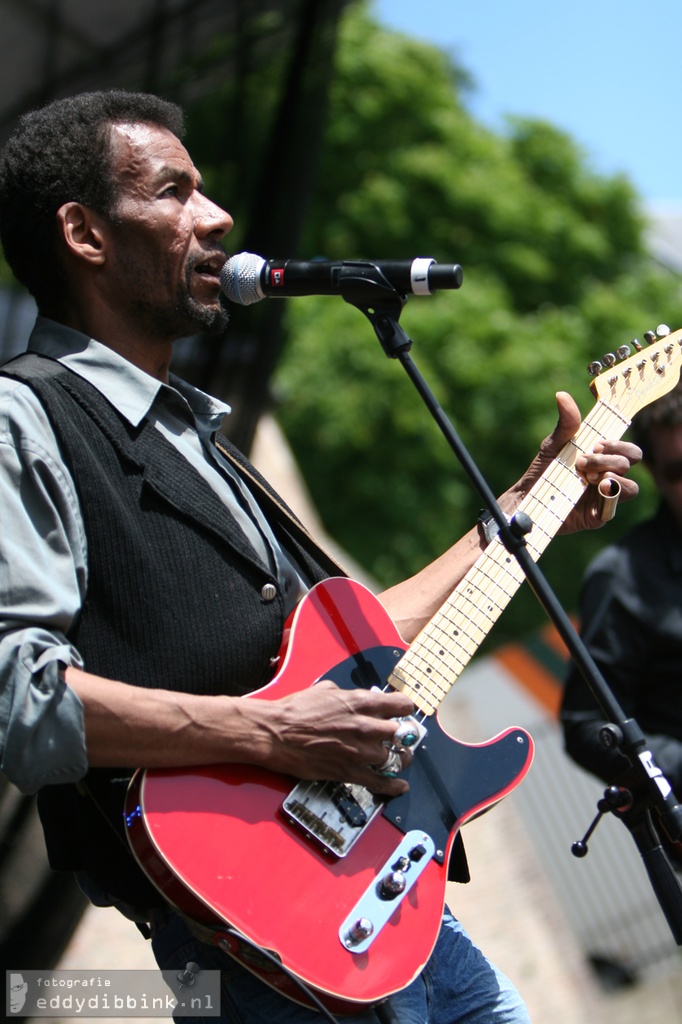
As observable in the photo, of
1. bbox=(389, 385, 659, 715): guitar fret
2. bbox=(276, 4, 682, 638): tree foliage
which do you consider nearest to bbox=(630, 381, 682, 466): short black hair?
bbox=(389, 385, 659, 715): guitar fret

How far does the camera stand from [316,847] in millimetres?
1989

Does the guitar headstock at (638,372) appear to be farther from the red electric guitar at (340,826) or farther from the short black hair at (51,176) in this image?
the short black hair at (51,176)

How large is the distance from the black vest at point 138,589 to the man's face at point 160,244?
0.25 m

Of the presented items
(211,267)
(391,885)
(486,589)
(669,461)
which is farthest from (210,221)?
(669,461)

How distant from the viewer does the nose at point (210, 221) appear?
7.59ft

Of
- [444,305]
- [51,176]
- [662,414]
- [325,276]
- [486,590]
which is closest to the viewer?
[325,276]

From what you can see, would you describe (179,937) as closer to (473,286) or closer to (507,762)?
(507,762)

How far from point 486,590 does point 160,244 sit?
3.14ft

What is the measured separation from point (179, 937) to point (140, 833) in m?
0.35

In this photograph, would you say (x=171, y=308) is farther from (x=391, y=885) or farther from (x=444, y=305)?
(x=444, y=305)

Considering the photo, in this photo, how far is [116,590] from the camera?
1964 mm

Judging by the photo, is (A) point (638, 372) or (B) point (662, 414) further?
(B) point (662, 414)

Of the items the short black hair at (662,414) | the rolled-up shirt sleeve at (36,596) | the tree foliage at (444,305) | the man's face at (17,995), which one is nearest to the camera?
the rolled-up shirt sleeve at (36,596)

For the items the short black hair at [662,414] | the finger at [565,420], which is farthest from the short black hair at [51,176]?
the short black hair at [662,414]
